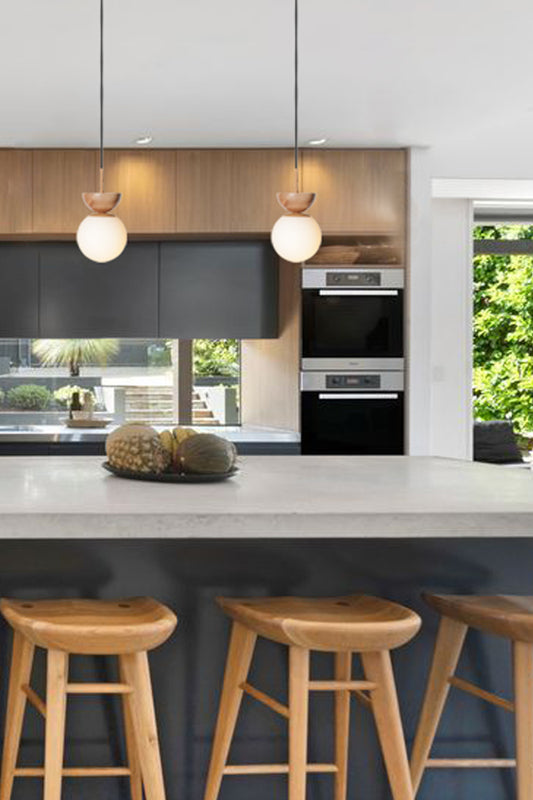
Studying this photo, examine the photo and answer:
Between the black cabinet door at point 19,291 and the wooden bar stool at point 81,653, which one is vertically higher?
the black cabinet door at point 19,291

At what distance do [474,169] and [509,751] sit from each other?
152 inches

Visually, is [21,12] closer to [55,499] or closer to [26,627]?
[55,499]

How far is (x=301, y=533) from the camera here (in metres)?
2.10

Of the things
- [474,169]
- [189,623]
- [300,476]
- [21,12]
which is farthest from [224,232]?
[189,623]

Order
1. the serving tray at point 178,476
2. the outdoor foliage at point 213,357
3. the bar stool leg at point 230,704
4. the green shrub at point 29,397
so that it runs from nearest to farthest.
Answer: the bar stool leg at point 230,704
the serving tray at point 178,476
the green shrub at point 29,397
the outdoor foliage at point 213,357

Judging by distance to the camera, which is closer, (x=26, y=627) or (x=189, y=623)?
(x=26, y=627)

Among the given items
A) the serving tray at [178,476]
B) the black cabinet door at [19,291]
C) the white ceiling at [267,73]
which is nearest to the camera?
the serving tray at [178,476]

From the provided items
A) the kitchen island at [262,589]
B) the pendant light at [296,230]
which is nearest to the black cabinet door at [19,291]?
the pendant light at [296,230]

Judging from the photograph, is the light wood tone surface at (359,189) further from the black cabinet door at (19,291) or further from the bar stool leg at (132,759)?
the bar stool leg at (132,759)

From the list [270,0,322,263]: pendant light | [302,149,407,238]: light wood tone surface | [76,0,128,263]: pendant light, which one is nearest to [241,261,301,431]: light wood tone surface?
[302,149,407,238]: light wood tone surface

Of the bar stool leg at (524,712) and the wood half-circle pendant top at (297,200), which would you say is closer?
the bar stool leg at (524,712)

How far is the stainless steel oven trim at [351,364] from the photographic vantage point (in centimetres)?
539

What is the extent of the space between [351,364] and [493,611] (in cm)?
328

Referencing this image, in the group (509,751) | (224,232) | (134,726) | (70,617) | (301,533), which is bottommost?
(509,751)
